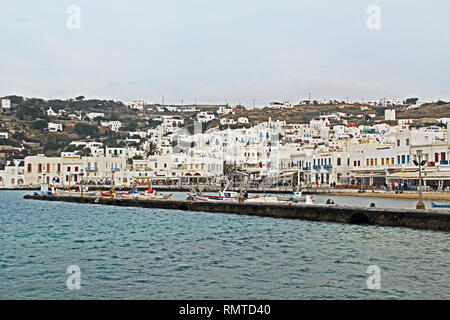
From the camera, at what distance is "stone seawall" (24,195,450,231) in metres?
25.7

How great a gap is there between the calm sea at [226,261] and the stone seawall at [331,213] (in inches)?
31.7

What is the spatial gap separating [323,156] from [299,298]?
58.7 meters

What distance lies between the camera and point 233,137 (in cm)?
12350

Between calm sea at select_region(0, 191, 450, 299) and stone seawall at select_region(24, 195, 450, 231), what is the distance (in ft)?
2.64

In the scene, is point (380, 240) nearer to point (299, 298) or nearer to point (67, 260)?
point (299, 298)

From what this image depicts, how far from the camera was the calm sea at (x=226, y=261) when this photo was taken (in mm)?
14328

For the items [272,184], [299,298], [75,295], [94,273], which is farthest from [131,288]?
[272,184]
